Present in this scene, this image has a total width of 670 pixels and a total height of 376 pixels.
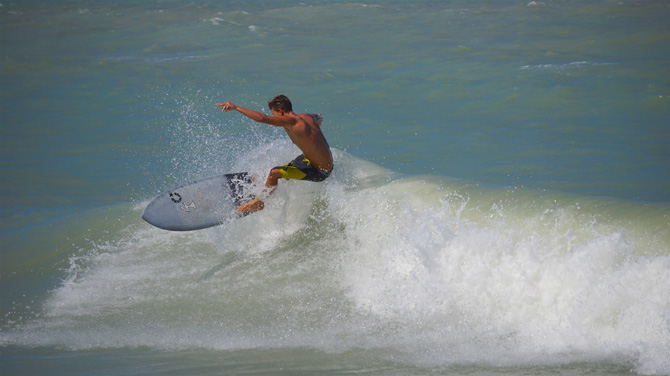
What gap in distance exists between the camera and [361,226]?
261 inches

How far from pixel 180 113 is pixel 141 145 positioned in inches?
96.7

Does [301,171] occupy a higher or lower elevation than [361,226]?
higher

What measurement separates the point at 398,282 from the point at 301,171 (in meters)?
1.63

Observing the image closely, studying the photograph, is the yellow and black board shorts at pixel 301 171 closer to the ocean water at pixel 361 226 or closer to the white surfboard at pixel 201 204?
the ocean water at pixel 361 226

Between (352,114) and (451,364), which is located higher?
(352,114)

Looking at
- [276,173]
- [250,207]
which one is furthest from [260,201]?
[276,173]

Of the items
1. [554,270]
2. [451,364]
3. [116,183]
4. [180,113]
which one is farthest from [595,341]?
[180,113]

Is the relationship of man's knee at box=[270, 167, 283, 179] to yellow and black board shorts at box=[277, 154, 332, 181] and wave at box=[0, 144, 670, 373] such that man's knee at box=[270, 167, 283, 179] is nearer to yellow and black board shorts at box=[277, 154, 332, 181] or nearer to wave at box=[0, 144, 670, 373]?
yellow and black board shorts at box=[277, 154, 332, 181]

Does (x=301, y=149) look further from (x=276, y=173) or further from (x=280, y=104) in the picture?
(x=280, y=104)

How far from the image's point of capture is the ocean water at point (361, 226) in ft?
15.6

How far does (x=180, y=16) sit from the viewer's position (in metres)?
25.9

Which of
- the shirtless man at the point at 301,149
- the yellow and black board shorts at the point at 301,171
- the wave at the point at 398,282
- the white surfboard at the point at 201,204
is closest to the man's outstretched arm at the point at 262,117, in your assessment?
the shirtless man at the point at 301,149

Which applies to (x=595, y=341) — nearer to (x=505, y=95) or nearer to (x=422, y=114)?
(x=422, y=114)

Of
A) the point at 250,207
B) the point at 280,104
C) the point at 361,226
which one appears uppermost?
the point at 280,104
